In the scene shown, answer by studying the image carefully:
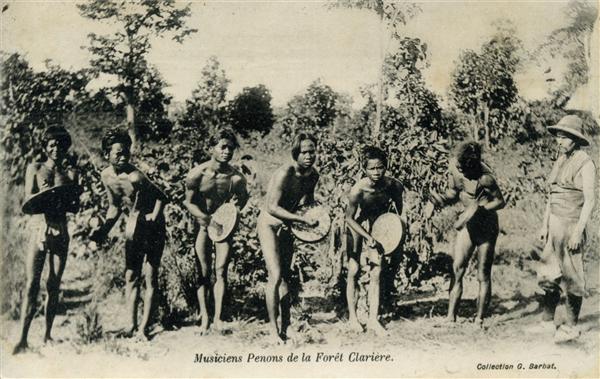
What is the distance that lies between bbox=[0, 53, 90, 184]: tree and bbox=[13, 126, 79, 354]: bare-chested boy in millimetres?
141

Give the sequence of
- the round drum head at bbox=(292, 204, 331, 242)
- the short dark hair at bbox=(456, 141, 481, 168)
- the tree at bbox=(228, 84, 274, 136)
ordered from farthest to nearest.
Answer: the short dark hair at bbox=(456, 141, 481, 168)
the tree at bbox=(228, 84, 274, 136)
the round drum head at bbox=(292, 204, 331, 242)

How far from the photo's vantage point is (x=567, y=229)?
7082 mm

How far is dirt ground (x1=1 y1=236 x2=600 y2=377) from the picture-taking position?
6738mm

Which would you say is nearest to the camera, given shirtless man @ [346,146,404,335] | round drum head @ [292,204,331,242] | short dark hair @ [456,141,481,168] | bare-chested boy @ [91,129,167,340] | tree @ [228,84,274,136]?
round drum head @ [292,204,331,242]

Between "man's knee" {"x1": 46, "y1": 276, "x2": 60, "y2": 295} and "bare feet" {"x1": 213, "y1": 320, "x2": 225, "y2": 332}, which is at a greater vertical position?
"man's knee" {"x1": 46, "y1": 276, "x2": 60, "y2": 295}

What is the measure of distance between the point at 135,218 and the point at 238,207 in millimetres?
959

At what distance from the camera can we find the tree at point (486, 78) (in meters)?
7.25

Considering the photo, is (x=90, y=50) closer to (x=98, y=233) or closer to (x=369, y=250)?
(x=98, y=233)

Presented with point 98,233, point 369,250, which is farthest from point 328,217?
point 98,233

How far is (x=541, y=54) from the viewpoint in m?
7.34

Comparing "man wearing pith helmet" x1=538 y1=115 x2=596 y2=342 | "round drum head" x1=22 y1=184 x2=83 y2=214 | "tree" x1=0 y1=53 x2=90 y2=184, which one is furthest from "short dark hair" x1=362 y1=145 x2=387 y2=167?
"tree" x1=0 y1=53 x2=90 y2=184

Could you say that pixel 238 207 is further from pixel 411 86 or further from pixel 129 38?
pixel 411 86

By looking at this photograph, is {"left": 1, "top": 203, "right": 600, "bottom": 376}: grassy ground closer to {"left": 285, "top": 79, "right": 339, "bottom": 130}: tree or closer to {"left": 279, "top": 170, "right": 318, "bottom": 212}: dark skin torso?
{"left": 279, "top": 170, "right": 318, "bottom": 212}: dark skin torso

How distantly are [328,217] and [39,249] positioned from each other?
8.90 feet
